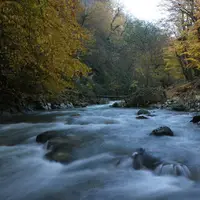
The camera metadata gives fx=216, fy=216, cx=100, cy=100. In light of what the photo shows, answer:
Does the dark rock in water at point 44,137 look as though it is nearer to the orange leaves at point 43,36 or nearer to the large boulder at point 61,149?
the large boulder at point 61,149

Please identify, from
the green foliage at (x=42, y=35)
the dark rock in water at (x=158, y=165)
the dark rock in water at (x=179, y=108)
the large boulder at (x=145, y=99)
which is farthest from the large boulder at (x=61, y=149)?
the large boulder at (x=145, y=99)

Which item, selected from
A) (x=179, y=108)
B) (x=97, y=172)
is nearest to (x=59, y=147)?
(x=97, y=172)

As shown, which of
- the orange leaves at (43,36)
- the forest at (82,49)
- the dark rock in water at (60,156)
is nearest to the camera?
the dark rock in water at (60,156)

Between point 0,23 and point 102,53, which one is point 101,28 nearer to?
point 102,53

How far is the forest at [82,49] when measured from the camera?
184 inches

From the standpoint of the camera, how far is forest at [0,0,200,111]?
4672 mm

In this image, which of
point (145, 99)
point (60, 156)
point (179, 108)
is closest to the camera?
point (60, 156)

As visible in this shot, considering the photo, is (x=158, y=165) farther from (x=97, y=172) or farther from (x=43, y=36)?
(x=43, y=36)

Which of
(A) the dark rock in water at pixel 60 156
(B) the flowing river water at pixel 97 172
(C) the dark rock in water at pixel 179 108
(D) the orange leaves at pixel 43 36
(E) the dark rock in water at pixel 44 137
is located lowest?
(C) the dark rock in water at pixel 179 108

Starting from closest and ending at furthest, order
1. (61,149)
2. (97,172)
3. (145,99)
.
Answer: (97,172)
(61,149)
(145,99)

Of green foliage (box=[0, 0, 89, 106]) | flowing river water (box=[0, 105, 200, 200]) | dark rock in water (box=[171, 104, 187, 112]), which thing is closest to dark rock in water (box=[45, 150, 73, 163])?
flowing river water (box=[0, 105, 200, 200])

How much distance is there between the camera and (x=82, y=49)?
19.9 feet

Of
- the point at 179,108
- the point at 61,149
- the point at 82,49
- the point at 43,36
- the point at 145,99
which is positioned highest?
the point at 43,36

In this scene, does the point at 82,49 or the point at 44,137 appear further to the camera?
the point at 82,49
